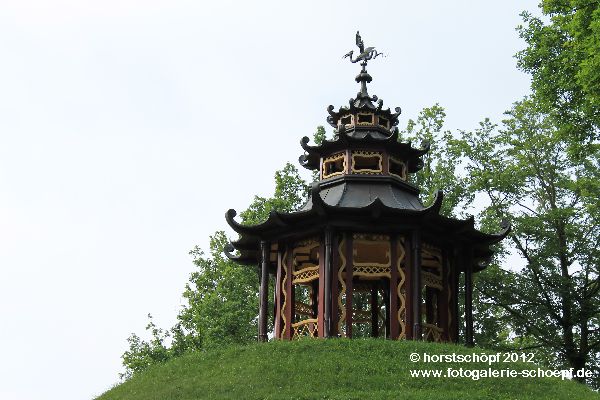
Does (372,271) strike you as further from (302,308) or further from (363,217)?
(302,308)

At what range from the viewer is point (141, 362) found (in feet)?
107

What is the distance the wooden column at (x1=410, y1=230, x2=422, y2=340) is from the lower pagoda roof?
38 cm

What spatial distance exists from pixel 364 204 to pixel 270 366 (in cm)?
639

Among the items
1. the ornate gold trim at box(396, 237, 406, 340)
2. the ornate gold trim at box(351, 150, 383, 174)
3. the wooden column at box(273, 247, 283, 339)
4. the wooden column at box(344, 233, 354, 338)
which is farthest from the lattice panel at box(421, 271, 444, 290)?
the wooden column at box(273, 247, 283, 339)

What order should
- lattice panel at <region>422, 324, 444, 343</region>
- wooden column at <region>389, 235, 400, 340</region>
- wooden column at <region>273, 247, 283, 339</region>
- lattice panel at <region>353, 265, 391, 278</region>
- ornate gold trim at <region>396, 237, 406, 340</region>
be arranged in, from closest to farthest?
1. wooden column at <region>389, 235, 400, 340</region>
2. ornate gold trim at <region>396, 237, 406, 340</region>
3. lattice panel at <region>353, 265, 391, 278</region>
4. lattice panel at <region>422, 324, 444, 343</region>
5. wooden column at <region>273, 247, 283, 339</region>

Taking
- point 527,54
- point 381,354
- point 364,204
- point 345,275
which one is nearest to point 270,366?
point 381,354

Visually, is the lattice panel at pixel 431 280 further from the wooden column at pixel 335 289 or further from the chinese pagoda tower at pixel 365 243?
the wooden column at pixel 335 289

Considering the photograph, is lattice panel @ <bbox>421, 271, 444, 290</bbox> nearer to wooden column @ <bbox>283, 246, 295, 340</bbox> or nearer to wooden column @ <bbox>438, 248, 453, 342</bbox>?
wooden column @ <bbox>438, 248, 453, 342</bbox>

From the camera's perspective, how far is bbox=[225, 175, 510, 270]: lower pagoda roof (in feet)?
67.4

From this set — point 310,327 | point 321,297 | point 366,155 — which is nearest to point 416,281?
point 321,297

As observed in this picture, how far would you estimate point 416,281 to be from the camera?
20453 millimetres

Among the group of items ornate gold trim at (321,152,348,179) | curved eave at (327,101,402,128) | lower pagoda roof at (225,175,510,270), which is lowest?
lower pagoda roof at (225,175,510,270)

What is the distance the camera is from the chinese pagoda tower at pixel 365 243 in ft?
67.3

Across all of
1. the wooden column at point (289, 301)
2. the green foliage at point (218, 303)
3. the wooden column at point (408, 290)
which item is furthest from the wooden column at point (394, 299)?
the green foliage at point (218, 303)
